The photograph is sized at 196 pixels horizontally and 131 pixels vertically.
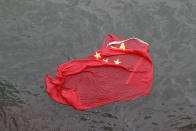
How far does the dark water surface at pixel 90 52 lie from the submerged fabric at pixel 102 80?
0.55ft

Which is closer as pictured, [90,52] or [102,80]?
[102,80]

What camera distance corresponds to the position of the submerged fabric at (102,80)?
5457 millimetres

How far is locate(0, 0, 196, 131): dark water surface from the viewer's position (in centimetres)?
532

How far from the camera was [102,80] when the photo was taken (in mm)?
5617

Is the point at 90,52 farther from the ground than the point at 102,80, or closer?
farther from the ground

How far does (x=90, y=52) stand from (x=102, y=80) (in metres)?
1.09

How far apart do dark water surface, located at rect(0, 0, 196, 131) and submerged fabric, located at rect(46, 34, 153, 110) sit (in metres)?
0.17

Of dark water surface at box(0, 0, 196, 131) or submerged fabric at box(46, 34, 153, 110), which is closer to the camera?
dark water surface at box(0, 0, 196, 131)

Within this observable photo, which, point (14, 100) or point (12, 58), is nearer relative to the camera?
point (14, 100)

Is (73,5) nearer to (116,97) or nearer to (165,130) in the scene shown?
(116,97)

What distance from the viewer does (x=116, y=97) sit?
5.52m

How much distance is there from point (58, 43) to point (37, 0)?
1716 mm

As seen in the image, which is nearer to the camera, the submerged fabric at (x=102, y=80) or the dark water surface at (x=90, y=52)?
the dark water surface at (x=90, y=52)

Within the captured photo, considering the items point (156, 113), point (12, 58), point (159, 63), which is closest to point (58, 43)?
point (12, 58)
